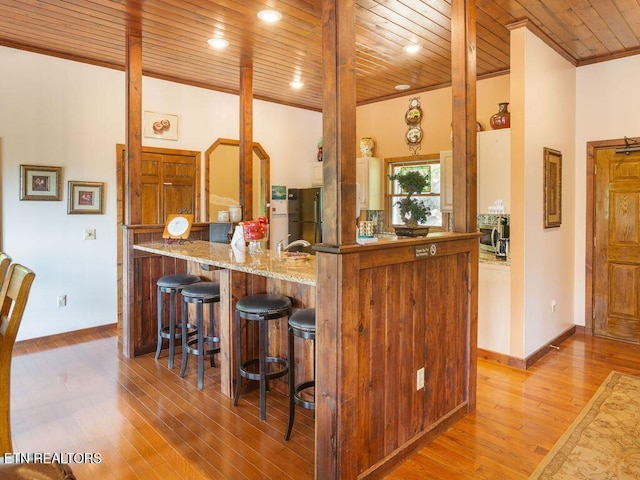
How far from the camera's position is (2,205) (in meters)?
4.06

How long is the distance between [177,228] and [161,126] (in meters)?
1.78

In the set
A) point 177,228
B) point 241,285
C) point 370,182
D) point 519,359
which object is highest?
point 370,182

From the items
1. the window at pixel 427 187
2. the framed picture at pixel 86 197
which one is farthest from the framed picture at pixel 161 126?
the window at pixel 427 187

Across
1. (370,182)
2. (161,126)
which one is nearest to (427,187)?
(370,182)

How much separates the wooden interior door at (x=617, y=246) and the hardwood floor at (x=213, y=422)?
0.76 metres

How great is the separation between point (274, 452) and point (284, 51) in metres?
3.67

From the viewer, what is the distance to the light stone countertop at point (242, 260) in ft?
7.93

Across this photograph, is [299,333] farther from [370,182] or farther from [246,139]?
[370,182]

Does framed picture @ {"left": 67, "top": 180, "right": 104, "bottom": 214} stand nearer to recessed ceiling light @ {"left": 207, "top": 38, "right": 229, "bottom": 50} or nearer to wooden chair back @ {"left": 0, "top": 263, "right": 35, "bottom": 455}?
recessed ceiling light @ {"left": 207, "top": 38, "right": 229, "bottom": 50}

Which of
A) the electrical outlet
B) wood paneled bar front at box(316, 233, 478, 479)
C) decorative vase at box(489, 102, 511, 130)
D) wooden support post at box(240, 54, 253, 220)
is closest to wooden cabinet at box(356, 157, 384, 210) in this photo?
wooden support post at box(240, 54, 253, 220)

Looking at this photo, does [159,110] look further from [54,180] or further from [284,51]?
[284,51]

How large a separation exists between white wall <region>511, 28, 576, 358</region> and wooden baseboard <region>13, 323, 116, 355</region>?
13.8 ft

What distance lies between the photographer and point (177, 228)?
156 inches

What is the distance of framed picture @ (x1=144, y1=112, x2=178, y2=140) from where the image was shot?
4.99 meters
